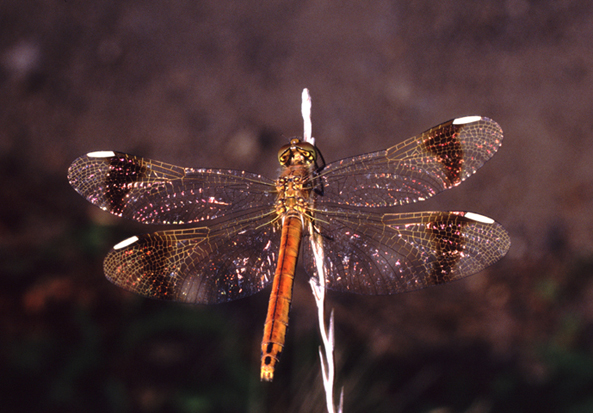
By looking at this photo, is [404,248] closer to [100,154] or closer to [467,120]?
[467,120]

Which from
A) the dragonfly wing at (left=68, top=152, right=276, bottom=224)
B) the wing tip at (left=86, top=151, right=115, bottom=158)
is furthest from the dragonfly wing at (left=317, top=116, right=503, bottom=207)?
the wing tip at (left=86, top=151, right=115, bottom=158)

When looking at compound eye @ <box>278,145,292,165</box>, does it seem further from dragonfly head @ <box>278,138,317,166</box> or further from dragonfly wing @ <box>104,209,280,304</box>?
dragonfly wing @ <box>104,209,280,304</box>

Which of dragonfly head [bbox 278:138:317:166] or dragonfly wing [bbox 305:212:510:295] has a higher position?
dragonfly head [bbox 278:138:317:166]

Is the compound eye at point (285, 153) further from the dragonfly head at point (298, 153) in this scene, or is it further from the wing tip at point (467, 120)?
the wing tip at point (467, 120)

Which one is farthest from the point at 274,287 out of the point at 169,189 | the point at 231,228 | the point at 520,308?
the point at 520,308

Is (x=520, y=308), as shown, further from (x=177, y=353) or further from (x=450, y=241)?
(x=177, y=353)

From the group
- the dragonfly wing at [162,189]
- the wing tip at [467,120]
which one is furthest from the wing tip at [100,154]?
the wing tip at [467,120]
